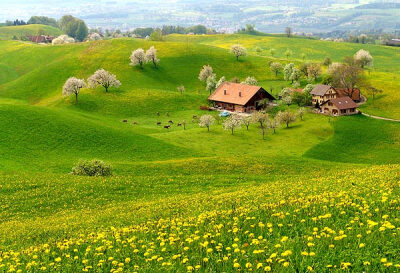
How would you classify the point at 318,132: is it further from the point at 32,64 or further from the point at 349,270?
the point at 32,64

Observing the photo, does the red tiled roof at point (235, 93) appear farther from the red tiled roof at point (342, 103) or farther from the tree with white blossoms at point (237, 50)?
the tree with white blossoms at point (237, 50)

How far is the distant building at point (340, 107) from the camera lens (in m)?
106

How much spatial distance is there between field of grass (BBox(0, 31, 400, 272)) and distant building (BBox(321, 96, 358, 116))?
5486 millimetres

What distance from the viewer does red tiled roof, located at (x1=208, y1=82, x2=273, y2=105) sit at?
122750 millimetres

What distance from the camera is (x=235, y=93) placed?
126438 millimetres

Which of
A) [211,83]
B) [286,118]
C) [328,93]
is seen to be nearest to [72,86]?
[211,83]

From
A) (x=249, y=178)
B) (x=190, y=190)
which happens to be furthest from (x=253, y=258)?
(x=249, y=178)

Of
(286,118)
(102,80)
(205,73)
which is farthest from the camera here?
(205,73)

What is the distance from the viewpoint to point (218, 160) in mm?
58688

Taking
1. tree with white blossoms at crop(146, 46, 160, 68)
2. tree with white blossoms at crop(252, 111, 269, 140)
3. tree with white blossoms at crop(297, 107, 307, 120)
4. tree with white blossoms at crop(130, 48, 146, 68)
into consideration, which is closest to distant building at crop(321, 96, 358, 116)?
tree with white blossoms at crop(297, 107, 307, 120)

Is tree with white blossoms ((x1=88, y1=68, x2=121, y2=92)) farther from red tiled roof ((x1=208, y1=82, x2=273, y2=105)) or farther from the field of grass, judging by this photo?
red tiled roof ((x1=208, y1=82, x2=273, y2=105))

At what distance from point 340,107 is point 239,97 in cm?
3150

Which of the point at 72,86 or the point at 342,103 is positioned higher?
the point at 72,86

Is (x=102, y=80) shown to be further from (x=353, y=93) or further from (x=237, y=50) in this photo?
(x=353, y=93)
